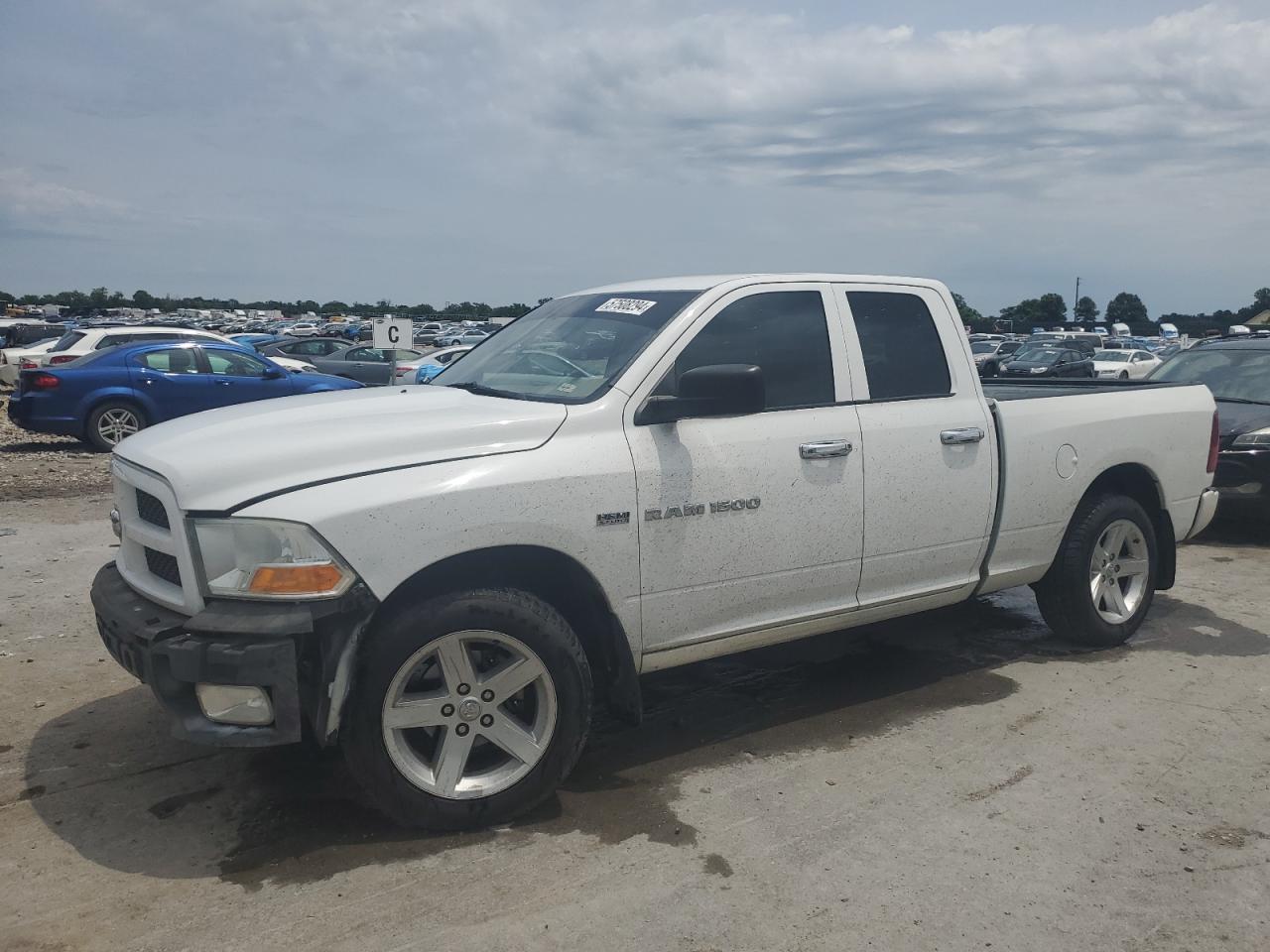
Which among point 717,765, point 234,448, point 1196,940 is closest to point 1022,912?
point 1196,940

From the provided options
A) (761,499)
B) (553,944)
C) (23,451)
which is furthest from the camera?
(23,451)

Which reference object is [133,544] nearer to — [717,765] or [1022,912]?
[717,765]

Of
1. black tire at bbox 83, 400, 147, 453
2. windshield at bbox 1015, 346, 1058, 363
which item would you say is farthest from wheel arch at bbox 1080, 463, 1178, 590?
windshield at bbox 1015, 346, 1058, 363

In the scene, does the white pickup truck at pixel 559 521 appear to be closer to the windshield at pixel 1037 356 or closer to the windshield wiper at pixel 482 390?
the windshield wiper at pixel 482 390

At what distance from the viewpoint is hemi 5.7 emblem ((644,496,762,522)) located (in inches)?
154

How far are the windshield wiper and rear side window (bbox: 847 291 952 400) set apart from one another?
5.20 ft

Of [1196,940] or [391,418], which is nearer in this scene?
[1196,940]

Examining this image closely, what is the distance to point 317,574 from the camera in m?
3.26

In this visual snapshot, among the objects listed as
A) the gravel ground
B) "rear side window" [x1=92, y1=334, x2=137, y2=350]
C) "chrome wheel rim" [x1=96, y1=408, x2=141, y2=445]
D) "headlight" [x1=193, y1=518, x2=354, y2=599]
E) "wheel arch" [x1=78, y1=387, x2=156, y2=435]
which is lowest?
the gravel ground

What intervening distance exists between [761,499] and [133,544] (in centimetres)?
234

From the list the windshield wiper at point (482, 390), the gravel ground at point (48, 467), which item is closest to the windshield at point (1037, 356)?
the gravel ground at point (48, 467)

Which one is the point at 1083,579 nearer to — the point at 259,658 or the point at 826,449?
the point at 826,449

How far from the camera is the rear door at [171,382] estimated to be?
14.1m

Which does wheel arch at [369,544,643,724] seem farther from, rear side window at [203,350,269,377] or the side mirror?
rear side window at [203,350,269,377]
